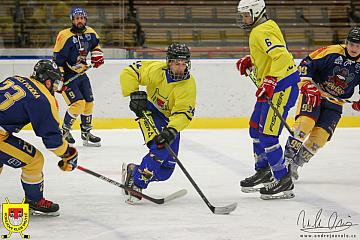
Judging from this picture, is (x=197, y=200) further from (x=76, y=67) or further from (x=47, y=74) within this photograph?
(x=76, y=67)

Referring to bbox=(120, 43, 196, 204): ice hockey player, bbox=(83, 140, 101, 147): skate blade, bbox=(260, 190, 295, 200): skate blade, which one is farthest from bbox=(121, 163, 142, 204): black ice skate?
bbox=(83, 140, 101, 147): skate blade

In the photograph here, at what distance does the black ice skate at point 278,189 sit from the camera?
423cm

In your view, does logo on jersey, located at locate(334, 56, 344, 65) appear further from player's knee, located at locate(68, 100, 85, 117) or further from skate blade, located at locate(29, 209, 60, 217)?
player's knee, located at locate(68, 100, 85, 117)

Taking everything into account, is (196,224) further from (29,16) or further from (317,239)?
(29,16)

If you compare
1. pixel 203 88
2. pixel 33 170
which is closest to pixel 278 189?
pixel 33 170

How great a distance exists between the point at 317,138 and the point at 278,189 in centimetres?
76

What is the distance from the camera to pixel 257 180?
14.6ft

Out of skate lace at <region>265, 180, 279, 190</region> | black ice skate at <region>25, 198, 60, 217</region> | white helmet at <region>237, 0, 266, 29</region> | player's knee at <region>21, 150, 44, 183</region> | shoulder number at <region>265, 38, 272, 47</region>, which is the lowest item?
skate lace at <region>265, 180, 279, 190</region>

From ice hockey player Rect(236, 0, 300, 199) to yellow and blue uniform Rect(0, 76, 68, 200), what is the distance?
1194 mm

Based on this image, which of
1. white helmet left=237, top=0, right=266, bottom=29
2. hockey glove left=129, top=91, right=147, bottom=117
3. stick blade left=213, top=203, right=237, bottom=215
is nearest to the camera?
stick blade left=213, top=203, right=237, bottom=215

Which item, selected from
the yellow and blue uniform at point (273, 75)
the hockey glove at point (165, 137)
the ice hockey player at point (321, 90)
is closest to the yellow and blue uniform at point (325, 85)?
the ice hockey player at point (321, 90)

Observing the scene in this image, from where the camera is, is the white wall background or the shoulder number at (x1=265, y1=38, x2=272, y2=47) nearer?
the shoulder number at (x1=265, y1=38, x2=272, y2=47)

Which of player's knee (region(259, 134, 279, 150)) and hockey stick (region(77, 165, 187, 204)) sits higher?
player's knee (region(259, 134, 279, 150))

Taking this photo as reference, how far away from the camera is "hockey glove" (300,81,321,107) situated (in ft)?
15.3
